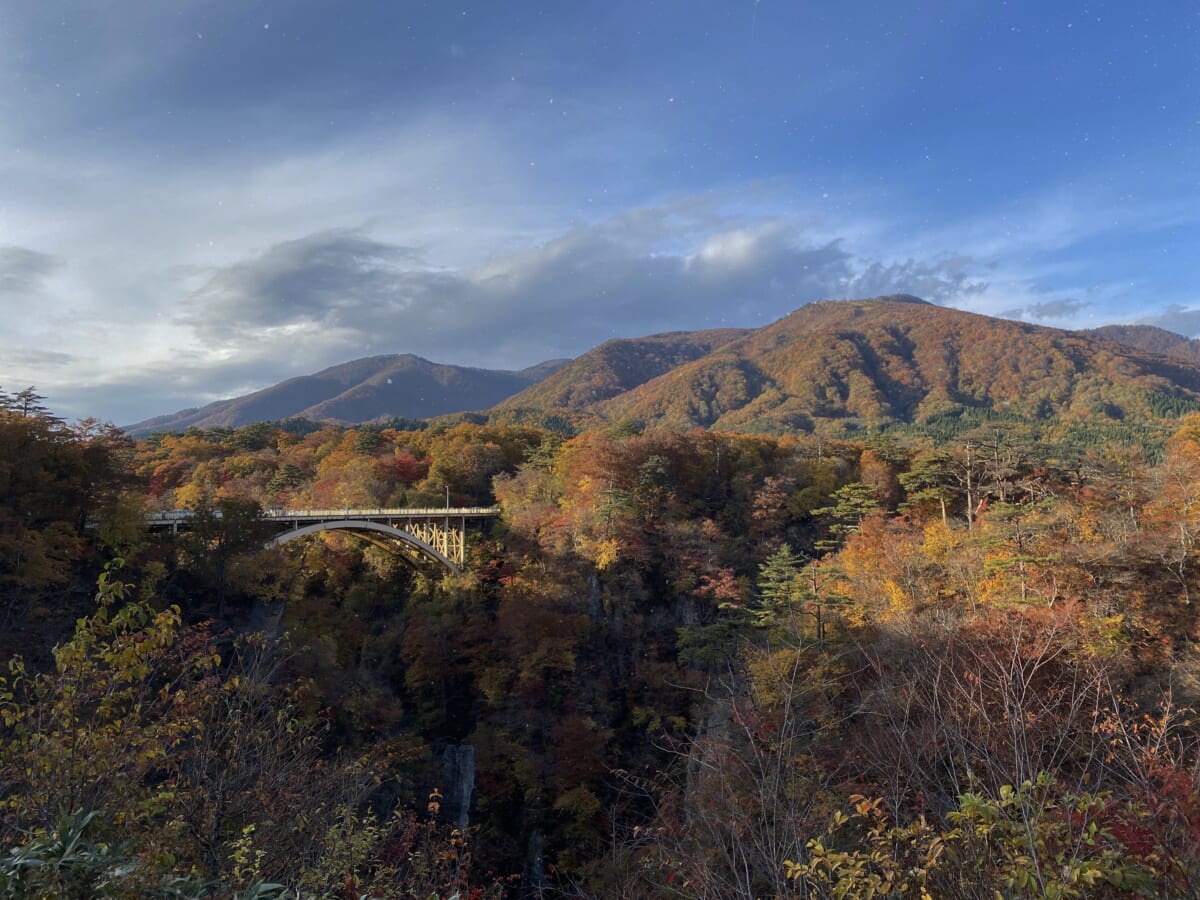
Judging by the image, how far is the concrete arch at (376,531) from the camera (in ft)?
76.9

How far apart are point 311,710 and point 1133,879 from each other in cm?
1747

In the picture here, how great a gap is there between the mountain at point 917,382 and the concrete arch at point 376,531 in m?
60.3

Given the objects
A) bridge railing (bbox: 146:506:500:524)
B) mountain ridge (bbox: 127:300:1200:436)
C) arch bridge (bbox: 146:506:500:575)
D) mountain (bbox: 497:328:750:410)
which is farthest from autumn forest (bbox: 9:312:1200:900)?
mountain (bbox: 497:328:750:410)

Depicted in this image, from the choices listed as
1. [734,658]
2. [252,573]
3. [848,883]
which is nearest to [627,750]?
[734,658]

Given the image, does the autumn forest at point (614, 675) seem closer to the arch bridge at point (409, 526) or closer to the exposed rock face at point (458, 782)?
the exposed rock face at point (458, 782)

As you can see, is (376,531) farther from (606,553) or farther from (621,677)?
(621,677)

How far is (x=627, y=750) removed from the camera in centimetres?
2325

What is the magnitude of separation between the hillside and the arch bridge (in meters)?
58.9

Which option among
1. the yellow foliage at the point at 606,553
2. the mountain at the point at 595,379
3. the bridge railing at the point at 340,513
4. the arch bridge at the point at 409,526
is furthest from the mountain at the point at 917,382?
the yellow foliage at the point at 606,553

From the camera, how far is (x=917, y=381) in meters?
120

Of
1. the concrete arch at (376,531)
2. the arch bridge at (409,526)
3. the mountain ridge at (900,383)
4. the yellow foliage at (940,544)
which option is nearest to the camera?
the yellow foliage at (940,544)

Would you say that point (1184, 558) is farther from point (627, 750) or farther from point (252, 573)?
point (252, 573)

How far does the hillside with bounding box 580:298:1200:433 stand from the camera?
9475 centimetres

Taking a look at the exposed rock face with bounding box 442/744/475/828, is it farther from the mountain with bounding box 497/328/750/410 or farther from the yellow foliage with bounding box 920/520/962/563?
the mountain with bounding box 497/328/750/410
